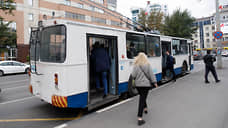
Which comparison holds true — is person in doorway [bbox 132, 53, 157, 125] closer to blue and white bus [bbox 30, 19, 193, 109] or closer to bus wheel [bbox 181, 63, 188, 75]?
blue and white bus [bbox 30, 19, 193, 109]

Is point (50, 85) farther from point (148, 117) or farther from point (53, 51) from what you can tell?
point (148, 117)

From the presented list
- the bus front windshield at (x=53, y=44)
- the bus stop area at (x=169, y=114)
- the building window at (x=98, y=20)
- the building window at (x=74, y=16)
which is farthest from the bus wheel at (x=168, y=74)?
the building window at (x=98, y=20)

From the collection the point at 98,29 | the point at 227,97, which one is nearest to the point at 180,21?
the point at 227,97

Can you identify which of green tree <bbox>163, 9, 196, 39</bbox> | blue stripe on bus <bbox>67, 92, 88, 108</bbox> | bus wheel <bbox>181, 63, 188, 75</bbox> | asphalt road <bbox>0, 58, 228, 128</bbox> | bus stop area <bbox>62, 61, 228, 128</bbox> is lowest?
asphalt road <bbox>0, 58, 228, 128</bbox>

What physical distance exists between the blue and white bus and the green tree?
22707mm

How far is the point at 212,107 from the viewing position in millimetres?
5277

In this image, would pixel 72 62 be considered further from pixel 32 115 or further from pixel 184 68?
pixel 184 68

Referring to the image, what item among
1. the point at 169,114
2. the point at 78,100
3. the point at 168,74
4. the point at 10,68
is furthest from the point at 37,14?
the point at 169,114

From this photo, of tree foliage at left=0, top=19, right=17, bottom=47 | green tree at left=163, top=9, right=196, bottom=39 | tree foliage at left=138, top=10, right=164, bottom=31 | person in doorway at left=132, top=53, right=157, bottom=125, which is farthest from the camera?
tree foliage at left=138, top=10, right=164, bottom=31

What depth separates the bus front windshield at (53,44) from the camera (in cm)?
454

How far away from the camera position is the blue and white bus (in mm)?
4488

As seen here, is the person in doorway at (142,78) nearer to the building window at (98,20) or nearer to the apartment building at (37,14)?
the apartment building at (37,14)

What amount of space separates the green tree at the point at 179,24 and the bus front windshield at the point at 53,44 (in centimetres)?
2520

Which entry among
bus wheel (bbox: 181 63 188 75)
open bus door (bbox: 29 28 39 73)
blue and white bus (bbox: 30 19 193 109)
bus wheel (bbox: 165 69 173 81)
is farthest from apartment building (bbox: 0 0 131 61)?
open bus door (bbox: 29 28 39 73)
